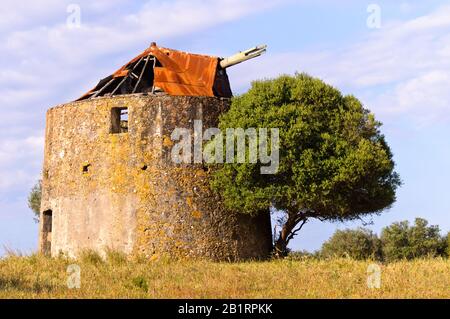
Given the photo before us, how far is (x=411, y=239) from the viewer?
40656mm

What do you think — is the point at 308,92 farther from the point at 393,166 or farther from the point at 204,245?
the point at 204,245

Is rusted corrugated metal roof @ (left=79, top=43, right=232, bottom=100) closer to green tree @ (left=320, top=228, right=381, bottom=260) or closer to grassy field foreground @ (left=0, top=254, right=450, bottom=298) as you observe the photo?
grassy field foreground @ (left=0, top=254, right=450, bottom=298)

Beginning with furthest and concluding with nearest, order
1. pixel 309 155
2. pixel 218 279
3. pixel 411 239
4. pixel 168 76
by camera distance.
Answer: pixel 411 239, pixel 168 76, pixel 309 155, pixel 218 279

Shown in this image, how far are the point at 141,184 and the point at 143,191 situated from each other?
0.70 ft

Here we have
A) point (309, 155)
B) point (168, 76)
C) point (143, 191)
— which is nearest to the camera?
point (309, 155)

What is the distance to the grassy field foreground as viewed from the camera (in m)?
14.8

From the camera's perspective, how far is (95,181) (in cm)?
2327

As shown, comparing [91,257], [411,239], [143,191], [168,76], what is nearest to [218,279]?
[143,191]

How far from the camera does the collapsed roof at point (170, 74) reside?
24.5m

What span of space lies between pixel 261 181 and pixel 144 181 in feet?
11.0

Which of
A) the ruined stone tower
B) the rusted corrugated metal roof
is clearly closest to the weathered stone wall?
the ruined stone tower

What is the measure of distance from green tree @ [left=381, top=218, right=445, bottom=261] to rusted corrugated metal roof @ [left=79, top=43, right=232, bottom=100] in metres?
16.0

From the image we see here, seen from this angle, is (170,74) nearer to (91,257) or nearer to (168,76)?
(168,76)
